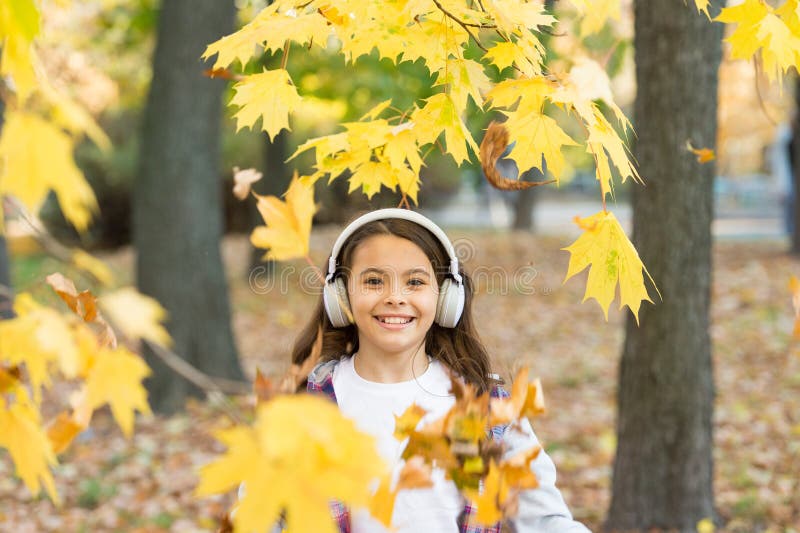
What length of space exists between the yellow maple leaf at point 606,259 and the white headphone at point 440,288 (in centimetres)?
46

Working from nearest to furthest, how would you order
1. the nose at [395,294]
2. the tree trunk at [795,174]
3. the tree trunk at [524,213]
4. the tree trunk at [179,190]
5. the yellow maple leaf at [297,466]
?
the yellow maple leaf at [297,466] < the nose at [395,294] < the tree trunk at [179,190] < the tree trunk at [795,174] < the tree trunk at [524,213]

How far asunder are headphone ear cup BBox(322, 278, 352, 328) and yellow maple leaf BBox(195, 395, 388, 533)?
1.17 meters

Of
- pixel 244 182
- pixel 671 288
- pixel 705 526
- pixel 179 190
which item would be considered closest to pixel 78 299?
pixel 244 182

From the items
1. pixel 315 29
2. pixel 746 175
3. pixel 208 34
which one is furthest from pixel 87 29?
pixel 746 175

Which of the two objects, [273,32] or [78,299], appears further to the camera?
[273,32]

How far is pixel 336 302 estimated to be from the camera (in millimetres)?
2193

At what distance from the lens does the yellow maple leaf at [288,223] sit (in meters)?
1.58

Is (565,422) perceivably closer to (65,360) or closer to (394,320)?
(394,320)

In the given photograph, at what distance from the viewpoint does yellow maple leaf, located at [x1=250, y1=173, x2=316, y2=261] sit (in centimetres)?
158

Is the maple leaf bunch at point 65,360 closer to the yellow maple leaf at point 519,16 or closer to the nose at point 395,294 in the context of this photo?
the nose at point 395,294

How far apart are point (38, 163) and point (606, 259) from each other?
113 cm

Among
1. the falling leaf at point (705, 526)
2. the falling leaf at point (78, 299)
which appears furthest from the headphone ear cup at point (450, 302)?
the falling leaf at point (705, 526)

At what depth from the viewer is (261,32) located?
1.89 m

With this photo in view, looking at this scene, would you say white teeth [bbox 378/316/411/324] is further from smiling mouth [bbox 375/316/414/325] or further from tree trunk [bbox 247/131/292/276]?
tree trunk [bbox 247/131/292/276]
